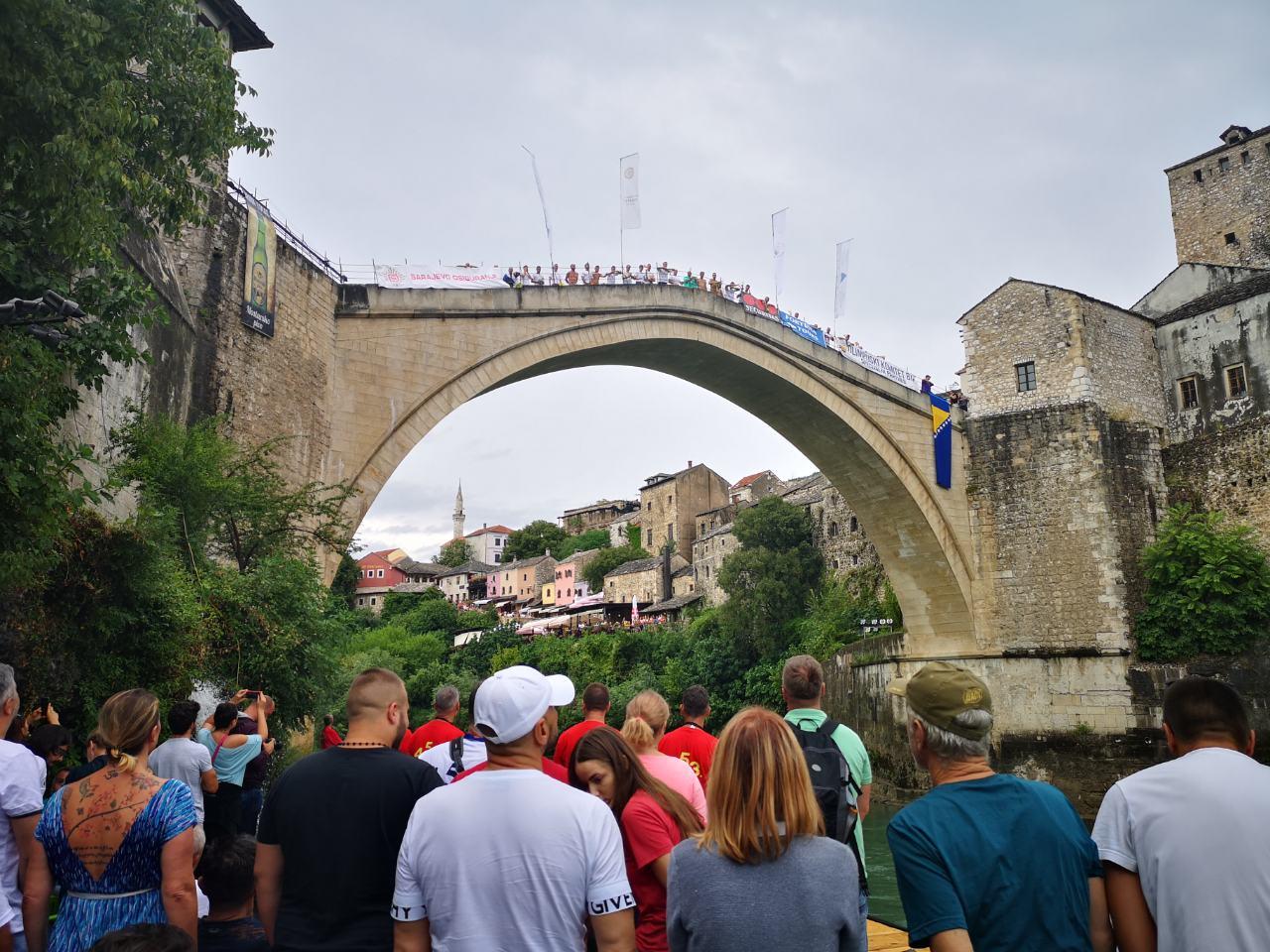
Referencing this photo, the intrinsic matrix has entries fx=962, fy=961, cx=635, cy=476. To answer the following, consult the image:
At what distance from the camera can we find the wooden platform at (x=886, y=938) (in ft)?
15.2

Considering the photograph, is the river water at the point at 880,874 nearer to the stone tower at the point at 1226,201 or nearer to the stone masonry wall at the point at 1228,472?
the stone masonry wall at the point at 1228,472

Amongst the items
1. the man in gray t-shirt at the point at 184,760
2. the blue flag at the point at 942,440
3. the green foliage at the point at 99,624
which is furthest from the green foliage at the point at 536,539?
the man in gray t-shirt at the point at 184,760

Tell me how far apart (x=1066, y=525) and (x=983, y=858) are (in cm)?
1753

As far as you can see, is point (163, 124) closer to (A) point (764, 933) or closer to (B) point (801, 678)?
(B) point (801, 678)

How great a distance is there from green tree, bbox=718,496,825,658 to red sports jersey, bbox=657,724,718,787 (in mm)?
26281

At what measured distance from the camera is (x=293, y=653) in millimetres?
9695

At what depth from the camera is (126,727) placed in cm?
276

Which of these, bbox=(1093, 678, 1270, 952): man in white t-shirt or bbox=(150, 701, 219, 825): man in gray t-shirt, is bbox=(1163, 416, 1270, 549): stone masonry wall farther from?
bbox=(150, 701, 219, 825): man in gray t-shirt

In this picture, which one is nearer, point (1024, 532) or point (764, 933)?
point (764, 933)

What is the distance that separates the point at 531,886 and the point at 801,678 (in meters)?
1.47

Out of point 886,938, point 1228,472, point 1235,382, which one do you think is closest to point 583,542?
point 1235,382

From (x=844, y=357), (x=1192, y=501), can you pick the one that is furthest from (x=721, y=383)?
(x=1192, y=501)

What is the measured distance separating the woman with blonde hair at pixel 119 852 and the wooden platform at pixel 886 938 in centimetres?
326

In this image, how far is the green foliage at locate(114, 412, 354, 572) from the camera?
877 cm
